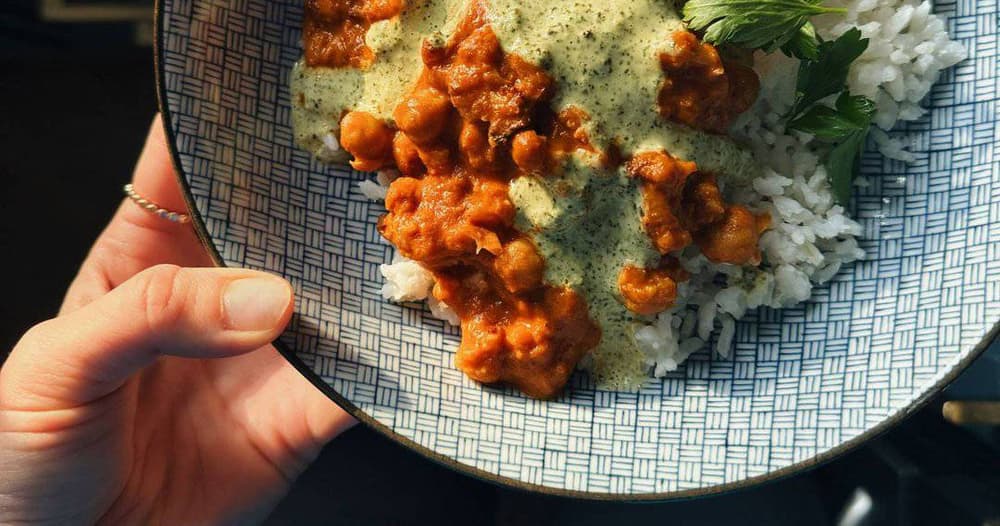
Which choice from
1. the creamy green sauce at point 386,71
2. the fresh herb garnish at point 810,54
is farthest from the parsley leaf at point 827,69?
the creamy green sauce at point 386,71

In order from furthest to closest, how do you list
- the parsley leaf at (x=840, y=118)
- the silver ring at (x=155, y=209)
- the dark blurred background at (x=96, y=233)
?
the dark blurred background at (x=96, y=233), the silver ring at (x=155, y=209), the parsley leaf at (x=840, y=118)

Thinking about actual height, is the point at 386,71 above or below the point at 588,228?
above

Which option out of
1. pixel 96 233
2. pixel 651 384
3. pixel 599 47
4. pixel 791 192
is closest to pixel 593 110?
pixel 599 47

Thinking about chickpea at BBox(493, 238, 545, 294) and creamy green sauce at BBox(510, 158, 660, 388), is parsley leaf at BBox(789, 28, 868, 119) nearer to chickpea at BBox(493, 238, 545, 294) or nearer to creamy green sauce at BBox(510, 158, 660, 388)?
creamy green sauce at BBox(510, 158, 660, 388)

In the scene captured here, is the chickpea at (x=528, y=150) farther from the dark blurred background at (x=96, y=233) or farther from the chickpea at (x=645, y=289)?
the dark blurred background at (x=96, y=233)

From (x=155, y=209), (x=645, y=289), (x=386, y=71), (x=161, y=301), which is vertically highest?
(x=386, y=71)

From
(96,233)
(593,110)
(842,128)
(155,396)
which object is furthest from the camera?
(96,233)

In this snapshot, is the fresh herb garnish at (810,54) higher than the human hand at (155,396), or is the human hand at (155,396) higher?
the fresh herb garnish at (810,54)

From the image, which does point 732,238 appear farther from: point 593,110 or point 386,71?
point 386,71
